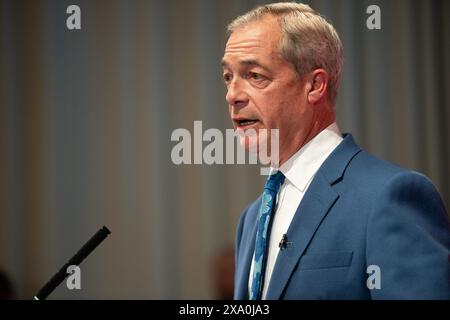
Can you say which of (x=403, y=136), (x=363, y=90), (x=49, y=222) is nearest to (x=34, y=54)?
(x=49, y=222)

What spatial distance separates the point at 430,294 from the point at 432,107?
1.80 meters


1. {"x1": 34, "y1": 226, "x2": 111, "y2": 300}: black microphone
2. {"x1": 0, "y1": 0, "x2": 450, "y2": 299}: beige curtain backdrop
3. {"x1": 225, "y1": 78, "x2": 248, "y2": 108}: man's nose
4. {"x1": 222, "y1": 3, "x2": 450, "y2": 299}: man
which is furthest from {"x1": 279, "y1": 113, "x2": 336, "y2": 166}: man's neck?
{"x1": 0, "y1": 0, "x2": 450, "y2": 299}: beige curtain backdrop

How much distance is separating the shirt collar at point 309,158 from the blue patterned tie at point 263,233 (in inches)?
1.1

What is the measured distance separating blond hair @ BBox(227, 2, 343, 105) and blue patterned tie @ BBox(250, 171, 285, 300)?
0.21m

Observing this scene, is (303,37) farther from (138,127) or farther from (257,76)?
(138,127)

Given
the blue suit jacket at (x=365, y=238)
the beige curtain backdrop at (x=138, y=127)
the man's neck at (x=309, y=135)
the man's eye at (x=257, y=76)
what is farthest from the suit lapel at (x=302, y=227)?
the beige curtain backdrop at (x=138, y=127)

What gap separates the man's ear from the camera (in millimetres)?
1331

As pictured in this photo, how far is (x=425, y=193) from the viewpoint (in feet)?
3.68

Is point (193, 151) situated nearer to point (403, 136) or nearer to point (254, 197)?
point (254, 197)

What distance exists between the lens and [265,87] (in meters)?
1.29

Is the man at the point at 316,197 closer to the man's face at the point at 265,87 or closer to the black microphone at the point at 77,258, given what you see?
the man's face at the point at 265,87

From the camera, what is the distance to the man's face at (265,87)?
4.24ft

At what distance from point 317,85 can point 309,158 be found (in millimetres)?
142

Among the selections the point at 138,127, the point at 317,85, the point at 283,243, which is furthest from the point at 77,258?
the point at 138,127
